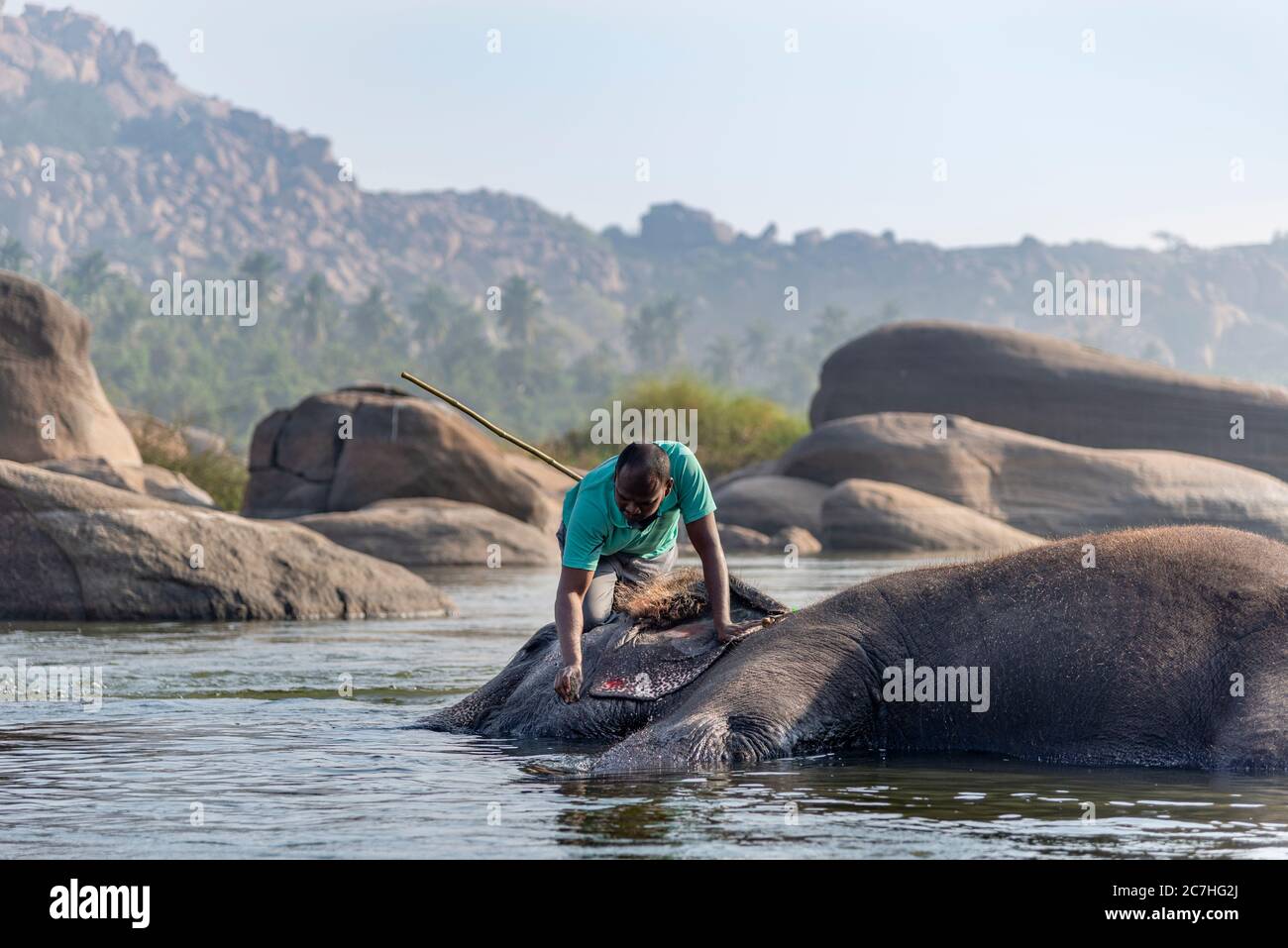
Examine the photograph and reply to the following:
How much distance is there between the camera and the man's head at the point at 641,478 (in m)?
7.36

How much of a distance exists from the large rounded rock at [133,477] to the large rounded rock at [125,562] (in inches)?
226

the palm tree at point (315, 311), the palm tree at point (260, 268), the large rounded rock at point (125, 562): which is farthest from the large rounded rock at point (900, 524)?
the palm tree at point (315, 311)

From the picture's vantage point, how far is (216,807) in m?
6.55

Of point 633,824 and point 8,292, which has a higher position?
point 8,292

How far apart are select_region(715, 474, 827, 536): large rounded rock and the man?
22324 millimetres

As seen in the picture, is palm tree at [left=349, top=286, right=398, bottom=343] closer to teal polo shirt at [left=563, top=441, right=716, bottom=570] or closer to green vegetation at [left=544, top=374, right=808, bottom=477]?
green vegetation at [left=544, top=374, right=808, bottom=477]

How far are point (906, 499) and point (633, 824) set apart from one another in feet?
77.6

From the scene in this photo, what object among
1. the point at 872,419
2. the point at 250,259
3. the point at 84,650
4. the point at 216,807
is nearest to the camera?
the point at 216,807

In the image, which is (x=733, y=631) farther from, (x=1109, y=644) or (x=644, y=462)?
(x=1109, y=644)

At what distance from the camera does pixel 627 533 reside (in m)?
8.36

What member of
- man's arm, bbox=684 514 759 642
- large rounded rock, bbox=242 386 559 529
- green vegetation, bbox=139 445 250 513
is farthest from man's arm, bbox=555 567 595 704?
green vegetation, bbox=139 445 250 513
